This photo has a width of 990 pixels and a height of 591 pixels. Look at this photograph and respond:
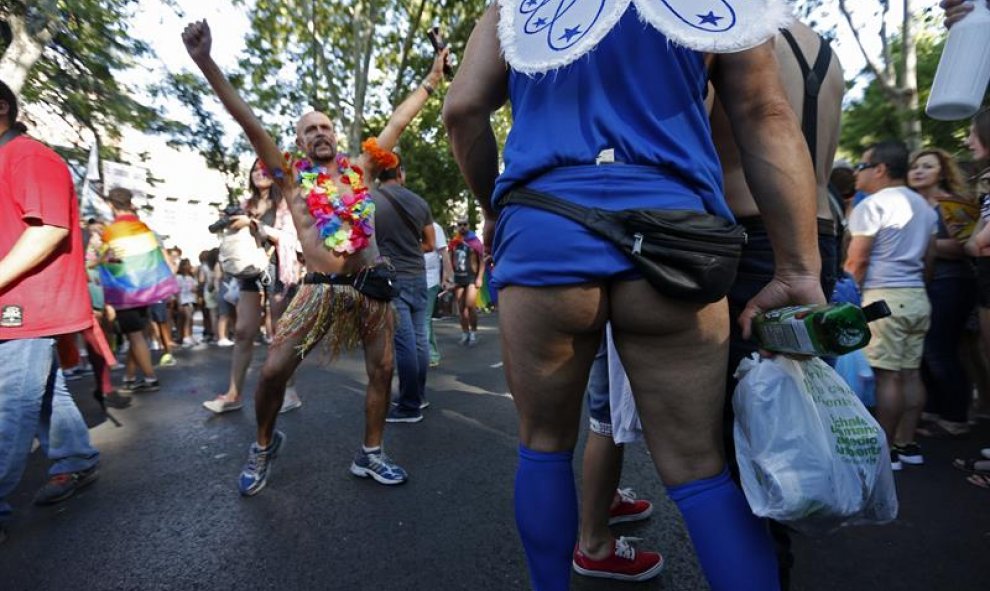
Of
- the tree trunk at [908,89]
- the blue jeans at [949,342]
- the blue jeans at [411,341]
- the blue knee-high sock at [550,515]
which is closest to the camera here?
the blue knee-high sock at [550,515]

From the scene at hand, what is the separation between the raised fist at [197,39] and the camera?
2.20 metres

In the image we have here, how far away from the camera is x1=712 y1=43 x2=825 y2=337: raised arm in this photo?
115 centimetres

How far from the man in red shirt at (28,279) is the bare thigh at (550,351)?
2.18 m

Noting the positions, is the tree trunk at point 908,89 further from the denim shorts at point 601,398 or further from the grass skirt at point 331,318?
the grass skirt at point 331,318

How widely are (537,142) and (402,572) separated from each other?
1654mm

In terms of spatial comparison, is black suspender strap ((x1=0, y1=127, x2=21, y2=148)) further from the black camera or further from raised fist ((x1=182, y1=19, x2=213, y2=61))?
the black camera

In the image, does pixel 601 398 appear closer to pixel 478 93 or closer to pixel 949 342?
pixel 478 93

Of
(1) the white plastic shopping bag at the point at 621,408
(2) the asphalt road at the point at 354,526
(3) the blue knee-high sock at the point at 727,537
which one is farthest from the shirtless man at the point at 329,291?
(3) the blue knee-high sock at the point at 727,537

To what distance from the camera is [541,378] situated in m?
1.25

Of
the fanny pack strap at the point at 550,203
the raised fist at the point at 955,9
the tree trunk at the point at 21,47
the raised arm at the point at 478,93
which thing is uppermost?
the tree trunk at the point at 21,47

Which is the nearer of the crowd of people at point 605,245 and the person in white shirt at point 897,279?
the crowd of people at point 605,245

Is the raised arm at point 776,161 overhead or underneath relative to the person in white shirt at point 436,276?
overhead

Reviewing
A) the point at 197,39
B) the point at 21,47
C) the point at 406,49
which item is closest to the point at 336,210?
the point at 197,39

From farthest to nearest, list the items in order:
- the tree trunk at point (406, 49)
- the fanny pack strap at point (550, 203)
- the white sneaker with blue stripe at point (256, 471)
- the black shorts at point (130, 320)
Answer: the tree trunk at point (406, 49) → the black shorts at point (130, 320) → the white sneaker with blue stripe at point (256, 471) → the fanny pack strap at point (550, 203)
